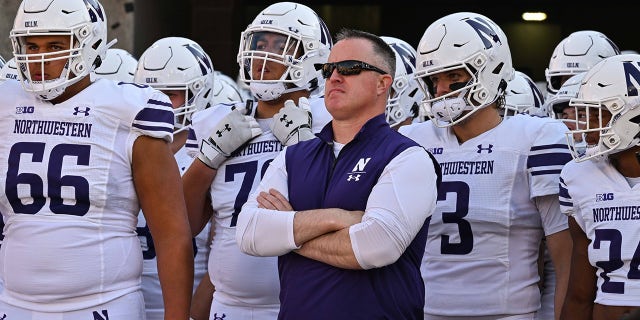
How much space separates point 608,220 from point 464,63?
0.89 meters

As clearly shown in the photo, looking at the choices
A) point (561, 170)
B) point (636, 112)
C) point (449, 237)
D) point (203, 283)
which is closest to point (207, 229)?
point (203, 283)

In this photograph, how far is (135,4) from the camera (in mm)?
10172

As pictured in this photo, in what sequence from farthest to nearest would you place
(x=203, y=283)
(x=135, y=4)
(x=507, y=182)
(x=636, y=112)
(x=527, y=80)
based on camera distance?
(x=135, y=4) < (x=527, y=80) < (x=203, y=283) < (x=507, y=182) < (x=636, y=112)

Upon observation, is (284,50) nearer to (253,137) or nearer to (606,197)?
(253,137)

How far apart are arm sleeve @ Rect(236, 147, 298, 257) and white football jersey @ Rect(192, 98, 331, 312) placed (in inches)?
28.5

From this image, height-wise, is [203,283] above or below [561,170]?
below

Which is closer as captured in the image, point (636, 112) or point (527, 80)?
point (636, 112)

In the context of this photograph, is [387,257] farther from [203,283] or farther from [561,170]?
[203,283]

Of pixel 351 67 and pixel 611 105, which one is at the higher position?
pixel 351 67

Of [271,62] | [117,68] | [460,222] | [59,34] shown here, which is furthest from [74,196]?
[117,68]

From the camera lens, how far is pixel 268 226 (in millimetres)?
3973

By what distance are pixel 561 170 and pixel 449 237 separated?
499 mm

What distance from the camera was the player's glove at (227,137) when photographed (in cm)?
485

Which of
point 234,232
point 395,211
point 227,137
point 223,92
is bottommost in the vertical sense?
point 223,92
